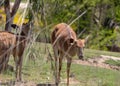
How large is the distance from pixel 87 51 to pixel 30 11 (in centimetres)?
1252

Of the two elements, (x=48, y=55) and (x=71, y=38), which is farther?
(x=71, y=38)

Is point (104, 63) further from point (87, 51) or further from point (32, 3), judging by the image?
point (32, 3)

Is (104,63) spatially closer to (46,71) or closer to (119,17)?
(46,71)

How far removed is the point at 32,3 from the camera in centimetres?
301

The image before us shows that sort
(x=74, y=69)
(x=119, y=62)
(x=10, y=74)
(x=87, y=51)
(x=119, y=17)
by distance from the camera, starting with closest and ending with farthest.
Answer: (x=10, y=74)
(x=74, y=69)
(x=119, y=62)
(x=87, y=51)
(x=119, y=17)

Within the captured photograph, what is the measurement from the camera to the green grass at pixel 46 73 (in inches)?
127

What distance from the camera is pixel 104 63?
13.5 m

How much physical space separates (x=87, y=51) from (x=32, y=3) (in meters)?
12.6

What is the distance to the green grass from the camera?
3222 mm

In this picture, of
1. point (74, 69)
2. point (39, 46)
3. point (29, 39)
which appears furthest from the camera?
point (74, 69)

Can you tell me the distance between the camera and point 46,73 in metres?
9.37

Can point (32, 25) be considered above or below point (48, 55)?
above

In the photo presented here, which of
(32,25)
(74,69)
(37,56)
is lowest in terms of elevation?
(74,69)

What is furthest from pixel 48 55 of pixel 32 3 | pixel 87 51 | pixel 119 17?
pixel 119 17
